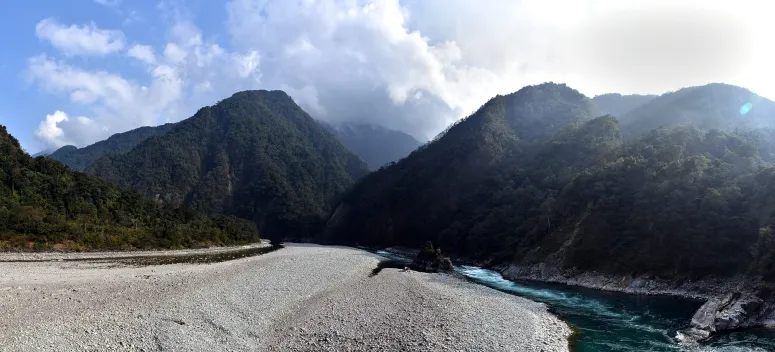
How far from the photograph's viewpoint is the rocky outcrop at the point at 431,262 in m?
62.5

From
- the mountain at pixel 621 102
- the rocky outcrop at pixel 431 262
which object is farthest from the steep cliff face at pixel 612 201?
the mountain at pixel 621 102

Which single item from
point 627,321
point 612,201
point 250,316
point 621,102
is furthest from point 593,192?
point 621,102

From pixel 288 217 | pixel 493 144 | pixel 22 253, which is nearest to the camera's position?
pixel 22 253

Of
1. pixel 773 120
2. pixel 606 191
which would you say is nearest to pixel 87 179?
pixel 606 191

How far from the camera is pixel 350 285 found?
3756cm

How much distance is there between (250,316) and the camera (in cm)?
2394

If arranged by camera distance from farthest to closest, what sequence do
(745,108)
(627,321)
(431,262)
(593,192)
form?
(745,108) < (431,262) < (593,192) < (627,321)

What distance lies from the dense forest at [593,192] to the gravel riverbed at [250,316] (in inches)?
838

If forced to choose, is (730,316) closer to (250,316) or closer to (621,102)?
(250,316)

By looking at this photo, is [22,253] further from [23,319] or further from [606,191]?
[606,191]

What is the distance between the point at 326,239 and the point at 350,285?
12916cm

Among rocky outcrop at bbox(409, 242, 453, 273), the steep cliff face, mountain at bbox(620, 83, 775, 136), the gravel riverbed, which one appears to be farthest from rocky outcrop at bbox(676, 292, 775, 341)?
mountain at bbox(620, 83, 775, 136)

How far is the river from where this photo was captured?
74.9 feet

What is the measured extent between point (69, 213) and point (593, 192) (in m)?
81.0
